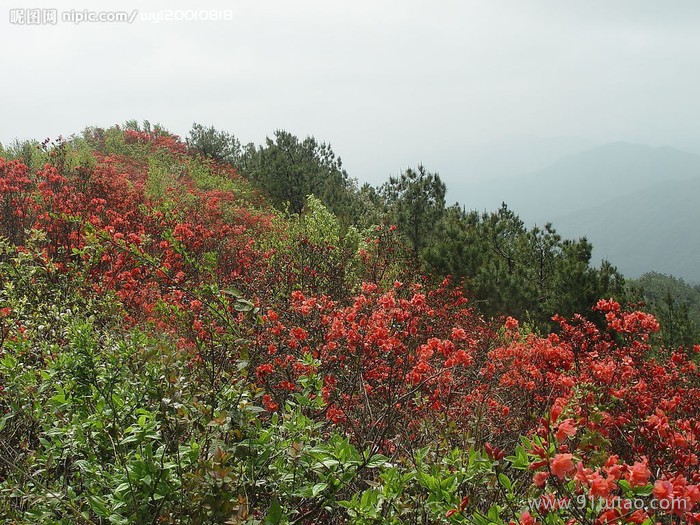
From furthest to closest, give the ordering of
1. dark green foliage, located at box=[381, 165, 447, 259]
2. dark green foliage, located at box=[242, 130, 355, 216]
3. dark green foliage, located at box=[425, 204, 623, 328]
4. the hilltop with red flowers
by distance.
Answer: dark green foliage, located at box=[242, 130, 355, 216] < dark green foliage, located at box=[381, 165, 447, 259] < dark green foliage, located at box=[425, 204, 623, 328] < the hilltop with red flowers

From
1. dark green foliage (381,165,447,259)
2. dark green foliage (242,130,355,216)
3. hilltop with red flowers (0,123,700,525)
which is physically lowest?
hilltop with red flowers (0,123,700,525)

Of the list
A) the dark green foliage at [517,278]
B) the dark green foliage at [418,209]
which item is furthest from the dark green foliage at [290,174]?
the dark green foliage at [517,278]

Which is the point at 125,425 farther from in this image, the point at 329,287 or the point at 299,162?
the point at 299,162

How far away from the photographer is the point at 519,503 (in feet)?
7.47

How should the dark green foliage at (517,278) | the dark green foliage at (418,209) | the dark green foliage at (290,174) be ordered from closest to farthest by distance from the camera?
the dark green foliage at (517,278) < the dark green foliage at (418,209) < the dark green foliage at (290,174)

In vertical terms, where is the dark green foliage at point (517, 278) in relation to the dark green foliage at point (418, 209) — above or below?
below

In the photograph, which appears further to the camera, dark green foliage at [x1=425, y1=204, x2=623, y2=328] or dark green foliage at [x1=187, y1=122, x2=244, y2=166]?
dark green foliage at [x1=187, y1=122, x2=244, y2=166]

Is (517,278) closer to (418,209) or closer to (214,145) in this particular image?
(418,209)

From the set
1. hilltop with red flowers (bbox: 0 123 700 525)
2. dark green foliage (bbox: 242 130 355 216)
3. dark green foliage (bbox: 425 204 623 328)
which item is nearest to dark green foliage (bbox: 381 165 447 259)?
hilltop with red flowers (bbox: 0 123 700 525)

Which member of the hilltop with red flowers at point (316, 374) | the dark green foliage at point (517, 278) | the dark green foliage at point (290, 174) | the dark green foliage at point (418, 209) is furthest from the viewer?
the dark green foliage at point (290, 174)

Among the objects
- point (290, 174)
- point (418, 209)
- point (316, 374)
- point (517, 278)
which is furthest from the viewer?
point (290, 174)

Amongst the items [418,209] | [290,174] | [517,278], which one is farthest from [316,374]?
[290,174]

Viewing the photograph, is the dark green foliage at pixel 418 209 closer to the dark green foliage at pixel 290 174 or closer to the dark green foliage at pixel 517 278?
the dark green foliage at pixel 517 278

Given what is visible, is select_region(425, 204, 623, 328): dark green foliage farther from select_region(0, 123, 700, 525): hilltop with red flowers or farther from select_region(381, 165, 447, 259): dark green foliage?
select_region(381, 165, 447, 259): dark green foliage
